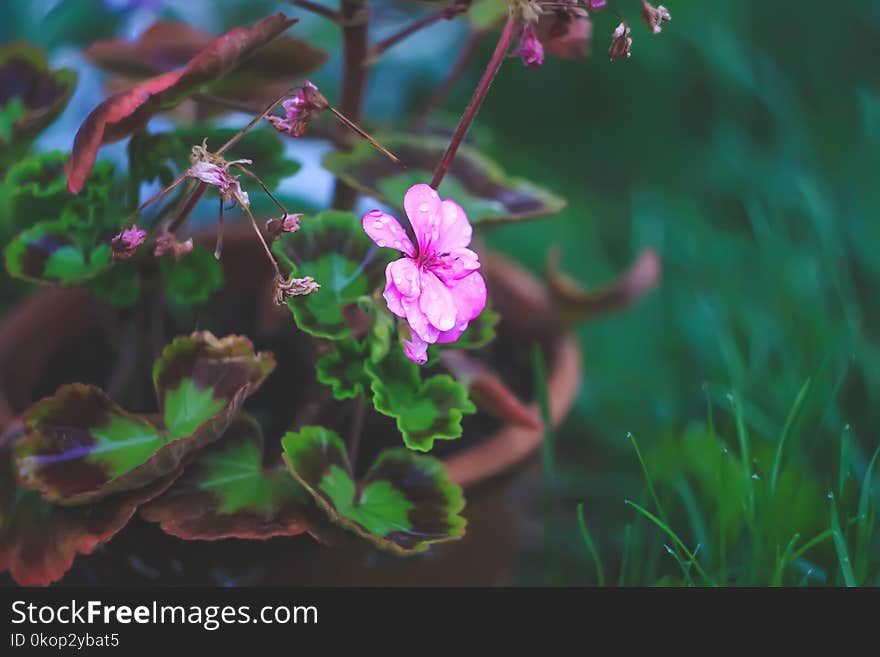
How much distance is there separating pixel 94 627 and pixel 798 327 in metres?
0.67

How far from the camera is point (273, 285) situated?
0.60 m

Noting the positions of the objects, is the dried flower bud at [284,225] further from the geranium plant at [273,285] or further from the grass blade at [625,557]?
the grass blade at [625,557]

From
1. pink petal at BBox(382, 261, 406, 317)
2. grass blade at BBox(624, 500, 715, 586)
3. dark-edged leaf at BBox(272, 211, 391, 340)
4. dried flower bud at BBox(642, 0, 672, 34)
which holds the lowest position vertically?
grass blade at BBox(624, 500, 715, 586)

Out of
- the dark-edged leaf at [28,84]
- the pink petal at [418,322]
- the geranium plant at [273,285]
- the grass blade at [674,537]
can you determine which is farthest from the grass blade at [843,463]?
the dark-edged leaf at [28,84]

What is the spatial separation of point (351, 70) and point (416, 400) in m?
0.26

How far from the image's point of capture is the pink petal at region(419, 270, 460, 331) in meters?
0.45

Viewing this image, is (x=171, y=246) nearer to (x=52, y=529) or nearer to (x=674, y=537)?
(x=52, y=529)

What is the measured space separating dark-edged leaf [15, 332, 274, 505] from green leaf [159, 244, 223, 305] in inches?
3.0

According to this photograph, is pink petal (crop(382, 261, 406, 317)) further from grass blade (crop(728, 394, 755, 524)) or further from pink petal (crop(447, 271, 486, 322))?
grass blade (crop(728, 394, 755, 524))

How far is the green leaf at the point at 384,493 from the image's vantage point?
0.50 meters

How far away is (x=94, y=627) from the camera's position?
1.81 ft

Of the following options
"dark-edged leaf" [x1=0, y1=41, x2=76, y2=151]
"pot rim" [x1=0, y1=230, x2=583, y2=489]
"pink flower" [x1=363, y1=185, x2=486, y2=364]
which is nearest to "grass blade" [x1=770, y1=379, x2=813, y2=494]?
"pot rim" [x1=0, y1=230, x2=583, y2=489]

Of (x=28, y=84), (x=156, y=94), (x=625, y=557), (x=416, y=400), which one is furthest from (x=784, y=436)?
(x=28, y=84)

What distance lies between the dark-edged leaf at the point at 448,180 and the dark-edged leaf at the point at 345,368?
0.11 metres
